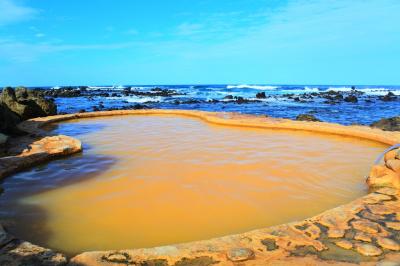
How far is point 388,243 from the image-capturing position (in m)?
2.73

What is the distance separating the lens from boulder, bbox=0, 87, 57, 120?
1198 centimetres

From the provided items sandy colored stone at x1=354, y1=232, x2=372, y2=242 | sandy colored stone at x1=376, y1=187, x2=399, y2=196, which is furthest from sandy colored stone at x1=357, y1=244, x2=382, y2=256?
sandy colored stone at x1=376, y1=187, x2=399, y2=196

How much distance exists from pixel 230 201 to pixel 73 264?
6.52 ft

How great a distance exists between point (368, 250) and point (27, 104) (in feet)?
41.2

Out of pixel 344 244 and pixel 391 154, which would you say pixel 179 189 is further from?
pixel 391 154

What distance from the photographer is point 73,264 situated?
2529 mm

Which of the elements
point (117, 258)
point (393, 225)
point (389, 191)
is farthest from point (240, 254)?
point (389, 191)

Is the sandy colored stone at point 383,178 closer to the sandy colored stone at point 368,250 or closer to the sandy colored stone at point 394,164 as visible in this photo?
the sandy colored stone at point 394,164

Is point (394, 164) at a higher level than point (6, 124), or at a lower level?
lower

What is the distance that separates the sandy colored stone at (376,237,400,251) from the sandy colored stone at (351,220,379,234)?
0.16 metres

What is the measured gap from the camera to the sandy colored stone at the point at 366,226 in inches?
117

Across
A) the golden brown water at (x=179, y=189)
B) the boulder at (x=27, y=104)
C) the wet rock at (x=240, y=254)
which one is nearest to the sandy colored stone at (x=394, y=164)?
the golden brown water at (x=179, y=189)

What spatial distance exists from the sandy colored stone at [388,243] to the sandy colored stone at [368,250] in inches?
3.5

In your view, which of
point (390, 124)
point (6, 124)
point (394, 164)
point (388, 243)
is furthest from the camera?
point (390, 124)
